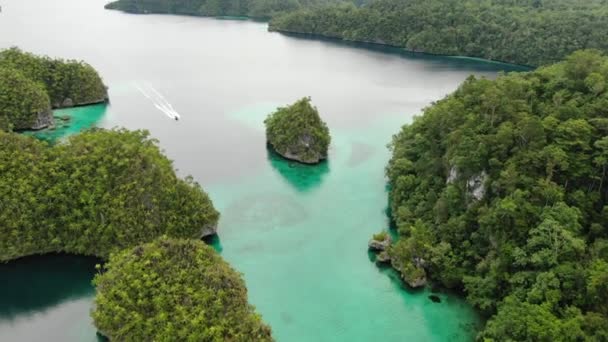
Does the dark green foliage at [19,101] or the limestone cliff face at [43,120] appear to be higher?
the dark green foliage at [19,101]

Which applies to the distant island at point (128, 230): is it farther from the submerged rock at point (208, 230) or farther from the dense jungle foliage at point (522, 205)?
the dense jungle foliage at point (522, 205)

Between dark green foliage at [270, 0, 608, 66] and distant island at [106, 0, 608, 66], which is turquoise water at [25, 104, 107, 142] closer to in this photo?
dark green foliage at [270, 0, 608, 66]

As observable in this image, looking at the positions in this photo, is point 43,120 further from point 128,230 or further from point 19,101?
point 128,230

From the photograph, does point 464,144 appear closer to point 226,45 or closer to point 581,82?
point 581,82

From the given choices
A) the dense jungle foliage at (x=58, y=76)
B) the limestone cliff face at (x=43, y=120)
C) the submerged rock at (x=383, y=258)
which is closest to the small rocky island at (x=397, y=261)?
the submerged rock at (x=383, y=258)

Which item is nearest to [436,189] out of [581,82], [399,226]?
[399,226]

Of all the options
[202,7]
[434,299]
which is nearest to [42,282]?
[434,299]
